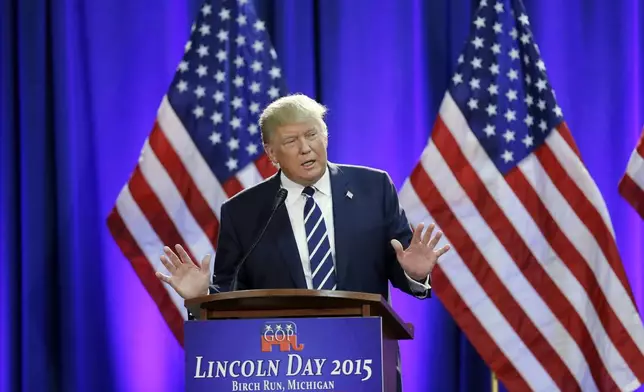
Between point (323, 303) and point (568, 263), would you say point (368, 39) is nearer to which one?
point (568, 263)

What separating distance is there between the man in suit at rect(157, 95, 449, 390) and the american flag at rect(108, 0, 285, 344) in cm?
124

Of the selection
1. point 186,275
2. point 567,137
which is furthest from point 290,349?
point 567,137

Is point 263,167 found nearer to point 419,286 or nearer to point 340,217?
point 340,217

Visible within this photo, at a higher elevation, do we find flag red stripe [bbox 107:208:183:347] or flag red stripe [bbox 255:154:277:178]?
flag red stripe [bbox 255:154:277:178]

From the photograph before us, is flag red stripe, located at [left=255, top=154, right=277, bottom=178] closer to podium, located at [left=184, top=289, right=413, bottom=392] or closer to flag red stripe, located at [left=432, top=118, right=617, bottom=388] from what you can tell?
flag red stripe, located at [left=432, top=118, right=617, bottom=388]

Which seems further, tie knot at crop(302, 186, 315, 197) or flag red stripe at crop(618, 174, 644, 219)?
flag red stripe at crop(618, 174, 644, 219)

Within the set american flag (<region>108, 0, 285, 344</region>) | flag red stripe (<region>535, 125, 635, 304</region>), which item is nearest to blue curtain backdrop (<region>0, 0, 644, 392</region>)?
Answer: american flag (<region>108, 0, 285, 344</region>)

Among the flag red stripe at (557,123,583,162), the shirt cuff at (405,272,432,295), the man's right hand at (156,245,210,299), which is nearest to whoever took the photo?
the man's right hand at (156,245,210,299)

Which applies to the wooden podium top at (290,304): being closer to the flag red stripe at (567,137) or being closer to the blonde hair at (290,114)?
the blonde hair at (290,114)

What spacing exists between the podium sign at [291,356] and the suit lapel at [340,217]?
709 millimetres

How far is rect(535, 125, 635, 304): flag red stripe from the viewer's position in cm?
413

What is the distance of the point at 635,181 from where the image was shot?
4.19 m

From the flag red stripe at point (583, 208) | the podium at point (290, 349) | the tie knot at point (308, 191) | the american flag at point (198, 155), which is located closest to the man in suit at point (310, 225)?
the tie knot at point (308, 191)

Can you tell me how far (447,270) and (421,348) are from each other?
1.90 feet
